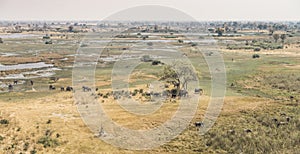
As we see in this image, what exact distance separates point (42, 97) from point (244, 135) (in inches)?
1098

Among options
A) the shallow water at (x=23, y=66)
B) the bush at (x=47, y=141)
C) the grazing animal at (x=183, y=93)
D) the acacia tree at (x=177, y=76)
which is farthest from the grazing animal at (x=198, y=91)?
the shallow water at (x=23, y=66)

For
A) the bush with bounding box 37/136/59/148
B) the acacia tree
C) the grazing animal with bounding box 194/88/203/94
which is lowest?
the bush with bounding box 37/136/59/148

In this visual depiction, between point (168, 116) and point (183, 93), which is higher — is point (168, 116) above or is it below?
below

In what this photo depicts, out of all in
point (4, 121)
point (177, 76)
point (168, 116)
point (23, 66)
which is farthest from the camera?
point (23, 66)

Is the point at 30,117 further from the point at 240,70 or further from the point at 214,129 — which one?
the point at 240,70

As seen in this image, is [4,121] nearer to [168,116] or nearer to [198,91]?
[168,116]

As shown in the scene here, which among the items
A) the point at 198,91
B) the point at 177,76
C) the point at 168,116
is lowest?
the point at 168,116

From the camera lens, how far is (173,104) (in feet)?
125

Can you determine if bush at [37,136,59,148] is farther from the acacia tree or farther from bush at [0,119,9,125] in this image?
the acacia tree

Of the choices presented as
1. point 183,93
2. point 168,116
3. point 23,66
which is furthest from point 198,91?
point 23,66

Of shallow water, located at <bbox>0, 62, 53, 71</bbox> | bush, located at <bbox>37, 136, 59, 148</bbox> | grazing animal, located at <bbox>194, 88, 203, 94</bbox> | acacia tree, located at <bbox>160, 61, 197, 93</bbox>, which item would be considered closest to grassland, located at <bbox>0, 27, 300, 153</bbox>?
bush, located at <bbox>37, 136, 59, 148</bbox>

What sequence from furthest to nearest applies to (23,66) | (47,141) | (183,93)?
(23,66) < (183,93) < (47,141)

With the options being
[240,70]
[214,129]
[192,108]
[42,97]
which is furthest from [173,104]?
[240,70]

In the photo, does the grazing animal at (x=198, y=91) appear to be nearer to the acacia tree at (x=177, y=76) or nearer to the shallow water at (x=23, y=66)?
the acacia tree at (x=177, y=76)
